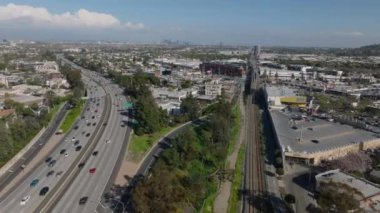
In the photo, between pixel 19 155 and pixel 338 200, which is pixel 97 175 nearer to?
pixel 19 155

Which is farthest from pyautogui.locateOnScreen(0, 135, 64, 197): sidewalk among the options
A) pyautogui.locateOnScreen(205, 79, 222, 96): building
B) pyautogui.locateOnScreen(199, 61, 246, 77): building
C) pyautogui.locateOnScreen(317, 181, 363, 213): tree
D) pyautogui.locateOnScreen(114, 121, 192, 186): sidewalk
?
pyautogui.locateOnScreen(199, 61, 246, 77): building

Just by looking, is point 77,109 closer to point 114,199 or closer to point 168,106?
point 168,106

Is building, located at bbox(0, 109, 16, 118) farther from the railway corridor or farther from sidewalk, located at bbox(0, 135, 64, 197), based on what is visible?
the railway corridor

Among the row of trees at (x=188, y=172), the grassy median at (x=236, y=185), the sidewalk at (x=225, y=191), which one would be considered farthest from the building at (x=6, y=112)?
the grassy median at (x=236, y=185)

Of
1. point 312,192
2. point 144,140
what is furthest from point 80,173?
point 312,192

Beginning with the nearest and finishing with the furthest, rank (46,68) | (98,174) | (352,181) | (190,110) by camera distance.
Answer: (352,181) < (98,174) < (190,110) < (46,68)

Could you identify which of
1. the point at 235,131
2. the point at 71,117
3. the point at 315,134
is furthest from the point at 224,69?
the point at 315,134
